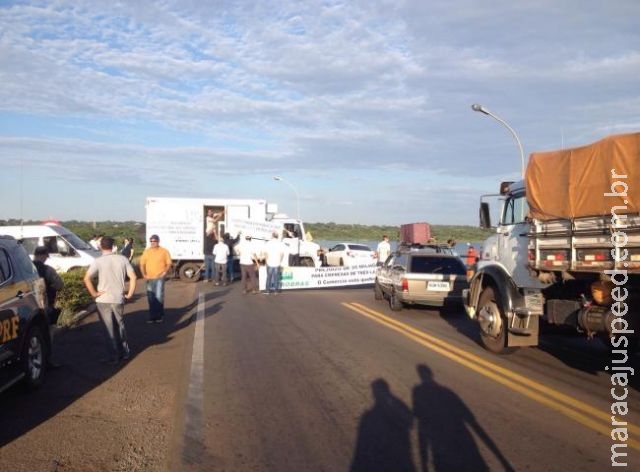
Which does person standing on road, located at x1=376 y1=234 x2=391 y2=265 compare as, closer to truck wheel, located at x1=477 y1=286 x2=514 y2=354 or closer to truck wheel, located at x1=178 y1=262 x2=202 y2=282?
truck wheel, located at x1=178 y1=262 x2=202 y2=282

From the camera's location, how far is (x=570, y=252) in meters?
7.71

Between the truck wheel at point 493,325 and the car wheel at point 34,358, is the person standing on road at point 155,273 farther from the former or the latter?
the truck wheel at point 493,325

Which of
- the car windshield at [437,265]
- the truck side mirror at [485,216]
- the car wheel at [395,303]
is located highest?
the truck side mirror at [485,216]

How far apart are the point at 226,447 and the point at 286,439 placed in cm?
53

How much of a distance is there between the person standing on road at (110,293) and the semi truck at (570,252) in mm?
5304

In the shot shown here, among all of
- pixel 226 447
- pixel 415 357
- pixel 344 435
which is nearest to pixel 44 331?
pixel 226 447

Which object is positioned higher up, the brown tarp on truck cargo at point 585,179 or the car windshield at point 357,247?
the brown tarp on truck cargo at point 585,179

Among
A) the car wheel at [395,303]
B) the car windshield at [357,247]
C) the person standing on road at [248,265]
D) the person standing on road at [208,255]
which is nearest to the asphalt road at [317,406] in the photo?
the car wheel at [395,303]

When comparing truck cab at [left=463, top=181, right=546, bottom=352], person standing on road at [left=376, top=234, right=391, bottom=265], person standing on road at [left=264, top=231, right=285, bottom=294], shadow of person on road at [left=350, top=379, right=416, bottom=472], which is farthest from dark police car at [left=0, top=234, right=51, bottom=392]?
person standing on road at [left=376, top=234, right=391, bottom=265]

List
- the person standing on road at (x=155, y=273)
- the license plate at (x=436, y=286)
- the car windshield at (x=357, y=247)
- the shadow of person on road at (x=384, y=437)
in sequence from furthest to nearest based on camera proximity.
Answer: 1. the car windshield at (x=357, y=247)
2. the license plate at (x=436, y=286)
3. the person standing on road at (x=155, y=273)
4. the shadow of person on road at (x=384, y=437)

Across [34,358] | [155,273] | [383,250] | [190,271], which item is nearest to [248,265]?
[190,271]

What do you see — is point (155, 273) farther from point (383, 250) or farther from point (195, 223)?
point (383, 250)

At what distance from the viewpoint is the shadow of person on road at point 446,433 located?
5156mm

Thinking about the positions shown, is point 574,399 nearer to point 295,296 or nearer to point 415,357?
point 415,357
